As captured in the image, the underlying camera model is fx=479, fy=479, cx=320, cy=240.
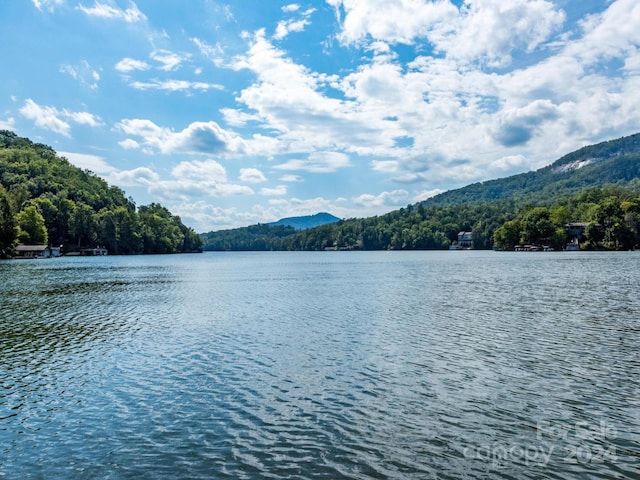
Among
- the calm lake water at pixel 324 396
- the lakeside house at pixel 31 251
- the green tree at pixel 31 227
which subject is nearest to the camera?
the calm lake water at pixel 324 396

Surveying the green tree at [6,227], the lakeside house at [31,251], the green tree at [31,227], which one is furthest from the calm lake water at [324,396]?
the green tree at [31,227]

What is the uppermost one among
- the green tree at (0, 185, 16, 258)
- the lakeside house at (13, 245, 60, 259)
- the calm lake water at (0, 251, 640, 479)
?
the green tree at (0, 185, 16, 258)

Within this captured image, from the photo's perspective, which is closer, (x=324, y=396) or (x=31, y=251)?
(x=324, y=396)

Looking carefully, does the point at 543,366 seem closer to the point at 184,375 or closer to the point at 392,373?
the point at 392,373

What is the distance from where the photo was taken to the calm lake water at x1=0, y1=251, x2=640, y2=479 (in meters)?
12.1

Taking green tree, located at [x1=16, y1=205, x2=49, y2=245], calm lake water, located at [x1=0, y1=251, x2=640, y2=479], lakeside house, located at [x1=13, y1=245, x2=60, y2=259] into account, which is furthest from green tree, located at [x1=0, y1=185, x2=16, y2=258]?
calm lake water, located at [x1=0, y1=251, x2=640, y2=479]

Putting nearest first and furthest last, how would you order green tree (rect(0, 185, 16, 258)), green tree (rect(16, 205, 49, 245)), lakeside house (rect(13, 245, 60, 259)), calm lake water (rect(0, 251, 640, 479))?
calm lake water (rect(0, 251, 640, 479)) < green tree (rect(0, 185, 16, 258)) < lakeside house (rect(13, 245, 60, 259)) < green tree (rect(16, 205, 49, 245))

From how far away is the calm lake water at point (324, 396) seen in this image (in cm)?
1207

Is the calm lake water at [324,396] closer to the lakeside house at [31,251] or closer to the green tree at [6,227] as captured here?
the green tree at [6,227]

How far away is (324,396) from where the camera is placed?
17.2 metres

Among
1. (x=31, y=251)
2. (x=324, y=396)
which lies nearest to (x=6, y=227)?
(x=31, y=251)

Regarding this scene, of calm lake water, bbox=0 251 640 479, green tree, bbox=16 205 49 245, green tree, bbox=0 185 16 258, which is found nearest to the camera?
calm lake water, bbox=0 251 640 479

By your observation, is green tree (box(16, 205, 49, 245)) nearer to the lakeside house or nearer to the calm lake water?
the lakeside house

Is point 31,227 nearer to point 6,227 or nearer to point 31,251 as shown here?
point 31,251
